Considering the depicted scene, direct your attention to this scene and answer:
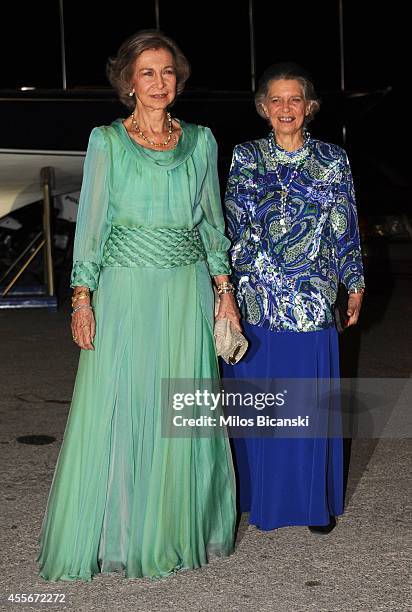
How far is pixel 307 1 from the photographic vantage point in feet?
63.9

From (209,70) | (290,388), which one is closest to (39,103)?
(209,70)

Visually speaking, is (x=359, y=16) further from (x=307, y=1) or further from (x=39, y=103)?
(x=39, y=103)

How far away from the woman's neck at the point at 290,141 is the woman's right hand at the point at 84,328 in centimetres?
102

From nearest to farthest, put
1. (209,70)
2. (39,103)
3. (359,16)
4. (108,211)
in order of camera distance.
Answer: (108,211), (39,103), (209,70), (359,16)

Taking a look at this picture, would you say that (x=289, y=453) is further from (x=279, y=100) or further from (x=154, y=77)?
(x=154, y=77)

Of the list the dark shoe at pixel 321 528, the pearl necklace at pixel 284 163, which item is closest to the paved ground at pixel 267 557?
the dark shoe at pixel 321 528

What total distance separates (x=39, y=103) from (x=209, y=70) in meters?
7.39

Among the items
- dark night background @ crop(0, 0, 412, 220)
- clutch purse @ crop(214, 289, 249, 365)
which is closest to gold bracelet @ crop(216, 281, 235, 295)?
clutch purse @ crop(214, 289, 249, 365)

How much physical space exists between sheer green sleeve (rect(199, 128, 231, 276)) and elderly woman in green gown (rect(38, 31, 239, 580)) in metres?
0.05

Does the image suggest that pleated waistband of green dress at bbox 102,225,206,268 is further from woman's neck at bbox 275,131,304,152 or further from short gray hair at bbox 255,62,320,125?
short gray hair at bbox 255,62,320,125

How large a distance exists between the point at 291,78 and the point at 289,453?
4.62ft

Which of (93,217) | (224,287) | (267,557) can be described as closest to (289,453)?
(267,557)

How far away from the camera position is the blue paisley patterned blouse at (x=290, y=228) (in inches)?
153

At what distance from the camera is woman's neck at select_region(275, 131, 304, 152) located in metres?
3.89
